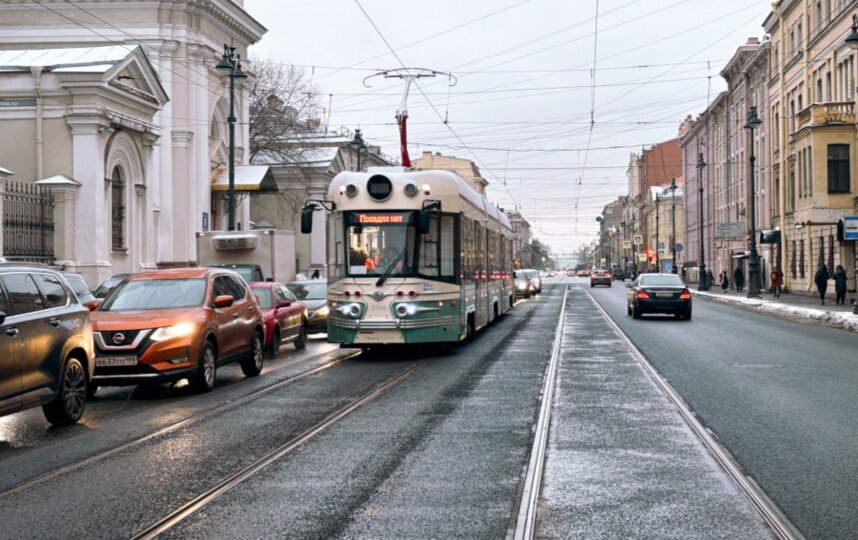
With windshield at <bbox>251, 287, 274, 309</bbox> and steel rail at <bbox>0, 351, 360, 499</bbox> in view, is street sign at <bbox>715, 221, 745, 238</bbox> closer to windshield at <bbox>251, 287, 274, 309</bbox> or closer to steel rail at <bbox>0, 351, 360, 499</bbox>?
windshield at <bbox>251, 287, 274, 309</bbox>

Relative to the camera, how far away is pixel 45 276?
416 inches

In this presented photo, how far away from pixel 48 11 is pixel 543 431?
127ft

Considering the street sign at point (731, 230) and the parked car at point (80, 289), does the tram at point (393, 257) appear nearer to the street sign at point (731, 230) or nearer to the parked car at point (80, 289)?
the parked car at point (80, 289)

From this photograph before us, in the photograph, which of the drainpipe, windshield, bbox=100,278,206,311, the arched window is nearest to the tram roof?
windshield, bbox=100,278,206,311

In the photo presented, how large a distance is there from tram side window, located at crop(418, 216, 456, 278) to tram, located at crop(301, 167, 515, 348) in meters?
0.02

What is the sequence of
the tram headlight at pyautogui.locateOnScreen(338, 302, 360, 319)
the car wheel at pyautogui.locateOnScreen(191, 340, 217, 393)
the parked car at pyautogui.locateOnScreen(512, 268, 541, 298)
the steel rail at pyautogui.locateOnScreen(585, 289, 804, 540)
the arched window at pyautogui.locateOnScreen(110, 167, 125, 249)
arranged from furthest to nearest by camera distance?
1. the parked car at pyautogui.locateOnScreen(512, 268, 541, 298)
2. the arched window at pyautogui.locateOnScreen(110, 167, 125, 249)
3. the tram headlight at pyautogui.locateOnScreen(338, 302, 360, 319)
4. the car wheel at pyautogui.locateOnScreen(191, 340, 217, 393)
5. the steel rail at pyautogui.locateOnScreen(585, 289, 804, 540)

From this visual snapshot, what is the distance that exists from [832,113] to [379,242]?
1315 inches

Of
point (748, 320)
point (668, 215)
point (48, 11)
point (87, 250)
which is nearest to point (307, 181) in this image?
point (48, 11)

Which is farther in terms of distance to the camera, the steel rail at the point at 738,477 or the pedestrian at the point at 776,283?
the pedestrian at the point at 776,283

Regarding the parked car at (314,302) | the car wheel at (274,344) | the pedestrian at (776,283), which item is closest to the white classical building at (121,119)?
the parked car at (314,302)

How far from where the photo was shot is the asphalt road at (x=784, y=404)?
6734 millimetres

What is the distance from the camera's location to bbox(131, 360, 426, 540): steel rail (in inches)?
237

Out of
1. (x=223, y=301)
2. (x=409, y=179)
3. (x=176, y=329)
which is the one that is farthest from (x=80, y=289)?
(x=409, y=179)

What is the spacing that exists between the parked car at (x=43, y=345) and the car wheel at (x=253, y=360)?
4.24 meters
